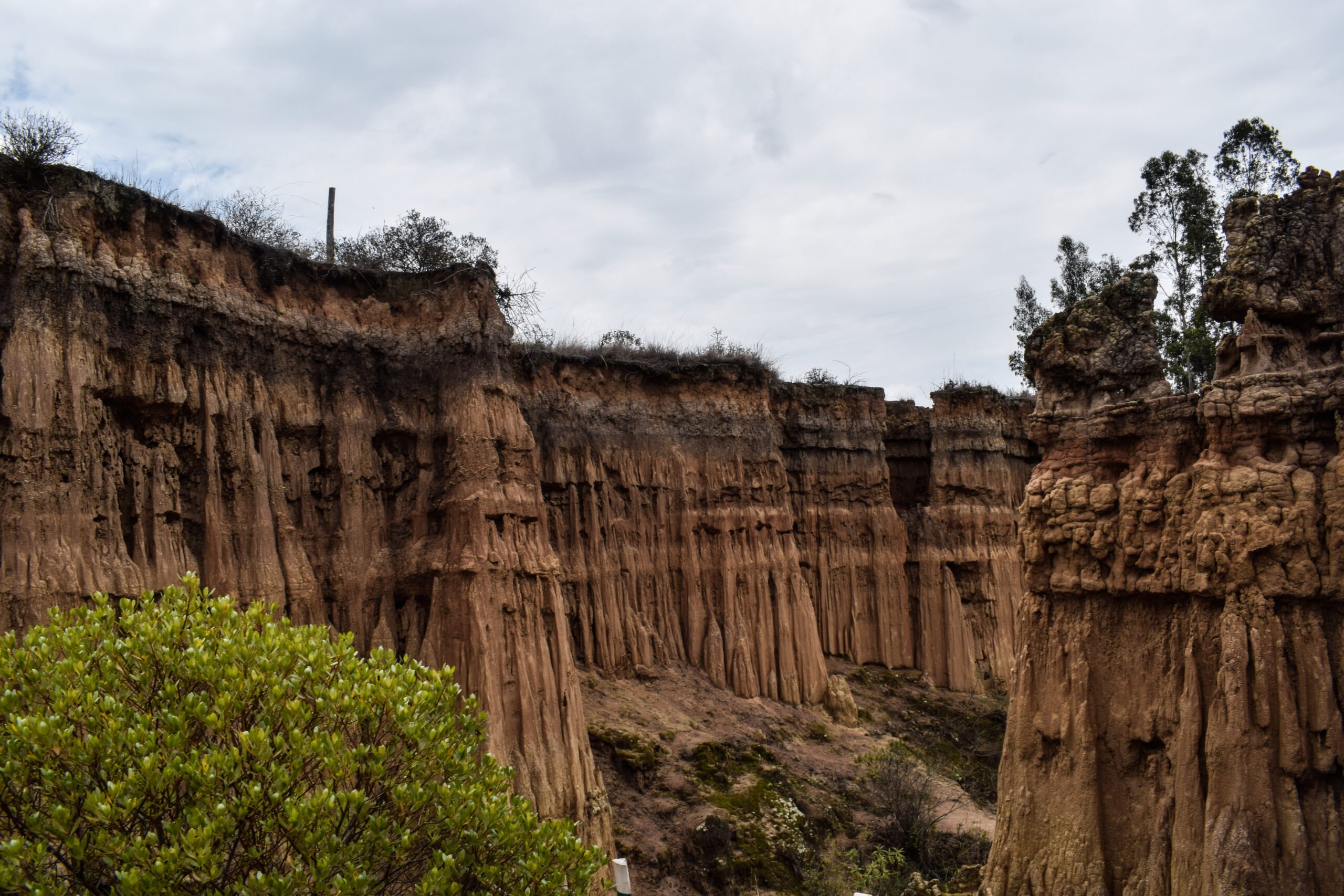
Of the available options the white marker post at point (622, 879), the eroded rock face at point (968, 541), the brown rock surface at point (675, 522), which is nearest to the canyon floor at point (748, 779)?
the brown rock surface at point (675, 522)

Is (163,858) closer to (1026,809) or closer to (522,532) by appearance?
(1026,809)

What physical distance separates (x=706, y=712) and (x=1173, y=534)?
1615 centimetres

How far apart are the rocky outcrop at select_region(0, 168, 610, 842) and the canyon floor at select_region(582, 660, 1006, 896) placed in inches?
79.6

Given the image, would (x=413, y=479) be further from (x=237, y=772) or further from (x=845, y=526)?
(x=845, y=526)

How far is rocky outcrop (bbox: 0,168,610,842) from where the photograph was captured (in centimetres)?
1357

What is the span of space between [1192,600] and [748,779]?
1399 centimetres

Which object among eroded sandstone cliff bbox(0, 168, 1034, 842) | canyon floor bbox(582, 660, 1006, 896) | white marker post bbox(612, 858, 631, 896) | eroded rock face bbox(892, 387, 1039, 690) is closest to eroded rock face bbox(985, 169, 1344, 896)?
canyon floor bbox(582, 660, 1006, 896)

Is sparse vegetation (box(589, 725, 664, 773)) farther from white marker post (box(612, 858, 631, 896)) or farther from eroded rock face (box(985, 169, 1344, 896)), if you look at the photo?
eroded rock face (box(985, 169, 1344, 896))

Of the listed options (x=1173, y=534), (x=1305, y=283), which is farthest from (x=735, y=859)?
(x=1305, y=283)

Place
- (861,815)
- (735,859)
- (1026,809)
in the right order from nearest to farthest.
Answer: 1. (1026,809)
2. (735,859)
3. (861,815)

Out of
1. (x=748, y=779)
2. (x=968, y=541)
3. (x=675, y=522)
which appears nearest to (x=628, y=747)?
(x=748, y=779)

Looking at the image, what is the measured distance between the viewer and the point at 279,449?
1736cm

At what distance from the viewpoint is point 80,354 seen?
14.0 metres

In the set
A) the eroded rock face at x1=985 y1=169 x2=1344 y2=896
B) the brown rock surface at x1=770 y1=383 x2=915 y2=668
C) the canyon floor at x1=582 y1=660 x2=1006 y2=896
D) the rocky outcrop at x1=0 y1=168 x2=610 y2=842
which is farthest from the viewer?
the brown rock surface at x1=770 y1=383 x2=915 y2=668
